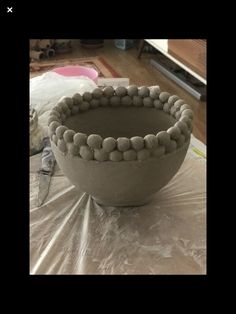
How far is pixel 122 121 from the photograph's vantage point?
41.1 inches

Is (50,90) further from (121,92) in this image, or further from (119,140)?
(119,140)

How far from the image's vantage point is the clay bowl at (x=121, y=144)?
0.79m

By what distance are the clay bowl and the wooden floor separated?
3.95 feet

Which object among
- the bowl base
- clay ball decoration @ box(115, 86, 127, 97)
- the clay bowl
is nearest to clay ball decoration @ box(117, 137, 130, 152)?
the clay bowl

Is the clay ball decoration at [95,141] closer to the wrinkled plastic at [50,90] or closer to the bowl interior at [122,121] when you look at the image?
the bowl interior at [122,121]

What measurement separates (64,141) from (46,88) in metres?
0.73

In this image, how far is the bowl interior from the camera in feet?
3.32

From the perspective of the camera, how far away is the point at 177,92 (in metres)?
2.79

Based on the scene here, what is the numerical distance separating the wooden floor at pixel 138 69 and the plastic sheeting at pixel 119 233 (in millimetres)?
1288

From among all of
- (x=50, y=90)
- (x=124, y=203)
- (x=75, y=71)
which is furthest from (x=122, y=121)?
(x=75, y=71)

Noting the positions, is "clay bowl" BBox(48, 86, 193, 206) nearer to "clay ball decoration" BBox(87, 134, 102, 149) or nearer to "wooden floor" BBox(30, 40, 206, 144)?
"clay ball decoration" BBox(87, 134, 102, 149)

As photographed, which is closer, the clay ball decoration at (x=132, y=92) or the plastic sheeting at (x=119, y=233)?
the plastic sheeting at (x=119, y=233)

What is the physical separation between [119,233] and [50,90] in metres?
0.78

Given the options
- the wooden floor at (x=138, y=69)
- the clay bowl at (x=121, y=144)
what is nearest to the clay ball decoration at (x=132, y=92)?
the clay bowl at (x=121, y=144)
